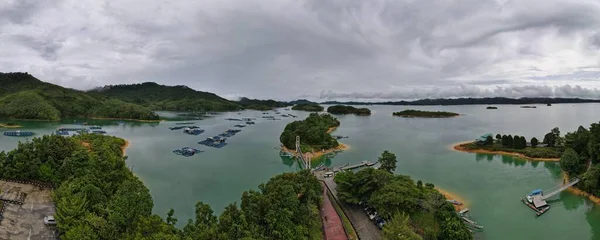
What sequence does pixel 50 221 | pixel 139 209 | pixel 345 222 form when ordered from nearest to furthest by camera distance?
pixel 139 209 < pixel 50 221 < pixel 345 222

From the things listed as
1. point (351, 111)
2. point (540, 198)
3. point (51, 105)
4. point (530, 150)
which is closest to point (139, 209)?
point (540, 198)

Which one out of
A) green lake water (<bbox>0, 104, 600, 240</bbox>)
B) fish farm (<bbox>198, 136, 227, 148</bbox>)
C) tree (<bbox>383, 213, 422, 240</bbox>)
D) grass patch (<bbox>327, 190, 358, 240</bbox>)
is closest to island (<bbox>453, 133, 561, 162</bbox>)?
green lake water (<bbox>0, 104, 600, 240</bbox>)

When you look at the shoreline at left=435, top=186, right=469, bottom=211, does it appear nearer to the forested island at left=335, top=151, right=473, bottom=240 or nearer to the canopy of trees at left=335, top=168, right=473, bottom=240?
the forested island at left=335, top=151, right=473, bottom=240

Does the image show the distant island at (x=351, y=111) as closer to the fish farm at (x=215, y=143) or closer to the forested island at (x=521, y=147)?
the forested island at (x=521, y=147)

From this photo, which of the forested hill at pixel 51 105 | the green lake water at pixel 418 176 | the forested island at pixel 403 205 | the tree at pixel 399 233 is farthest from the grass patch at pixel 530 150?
→ the forested hill at pixel 51 105

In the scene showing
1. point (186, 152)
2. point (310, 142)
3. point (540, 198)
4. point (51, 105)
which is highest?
point (51, 105)

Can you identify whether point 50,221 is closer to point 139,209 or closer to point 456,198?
point 139,209
